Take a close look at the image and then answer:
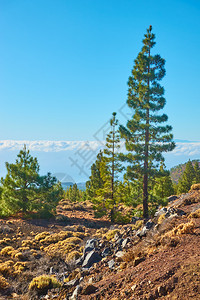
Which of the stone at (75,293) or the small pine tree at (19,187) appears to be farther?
the small pine tree at (19,187)

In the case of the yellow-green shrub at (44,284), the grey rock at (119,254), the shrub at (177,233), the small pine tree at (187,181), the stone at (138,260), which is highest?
the small pine tree at (187,181)

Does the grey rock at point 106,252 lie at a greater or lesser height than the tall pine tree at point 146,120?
lesser

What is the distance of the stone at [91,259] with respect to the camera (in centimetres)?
922

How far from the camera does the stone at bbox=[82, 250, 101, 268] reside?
922cm

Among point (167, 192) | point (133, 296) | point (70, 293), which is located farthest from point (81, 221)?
point (133, 296)

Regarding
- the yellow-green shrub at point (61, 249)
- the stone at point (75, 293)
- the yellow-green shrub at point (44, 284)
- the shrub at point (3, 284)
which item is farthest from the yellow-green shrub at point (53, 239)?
the stone at point (75, 293)

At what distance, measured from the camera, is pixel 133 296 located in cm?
475

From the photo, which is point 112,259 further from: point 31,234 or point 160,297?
point 31,234

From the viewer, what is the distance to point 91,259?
9.42 m

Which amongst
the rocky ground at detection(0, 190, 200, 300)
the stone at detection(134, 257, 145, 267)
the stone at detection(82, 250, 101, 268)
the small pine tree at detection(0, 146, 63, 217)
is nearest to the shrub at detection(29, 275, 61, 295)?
the rocky ground at detection(0, 190, 200, 300)

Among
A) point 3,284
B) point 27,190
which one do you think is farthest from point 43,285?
point 27,190

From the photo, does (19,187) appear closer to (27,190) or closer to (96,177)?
(27,190)

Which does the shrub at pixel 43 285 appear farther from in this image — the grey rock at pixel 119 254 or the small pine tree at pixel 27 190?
the small pine tree at pixel 27 190

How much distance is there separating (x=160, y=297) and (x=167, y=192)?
2936cm
